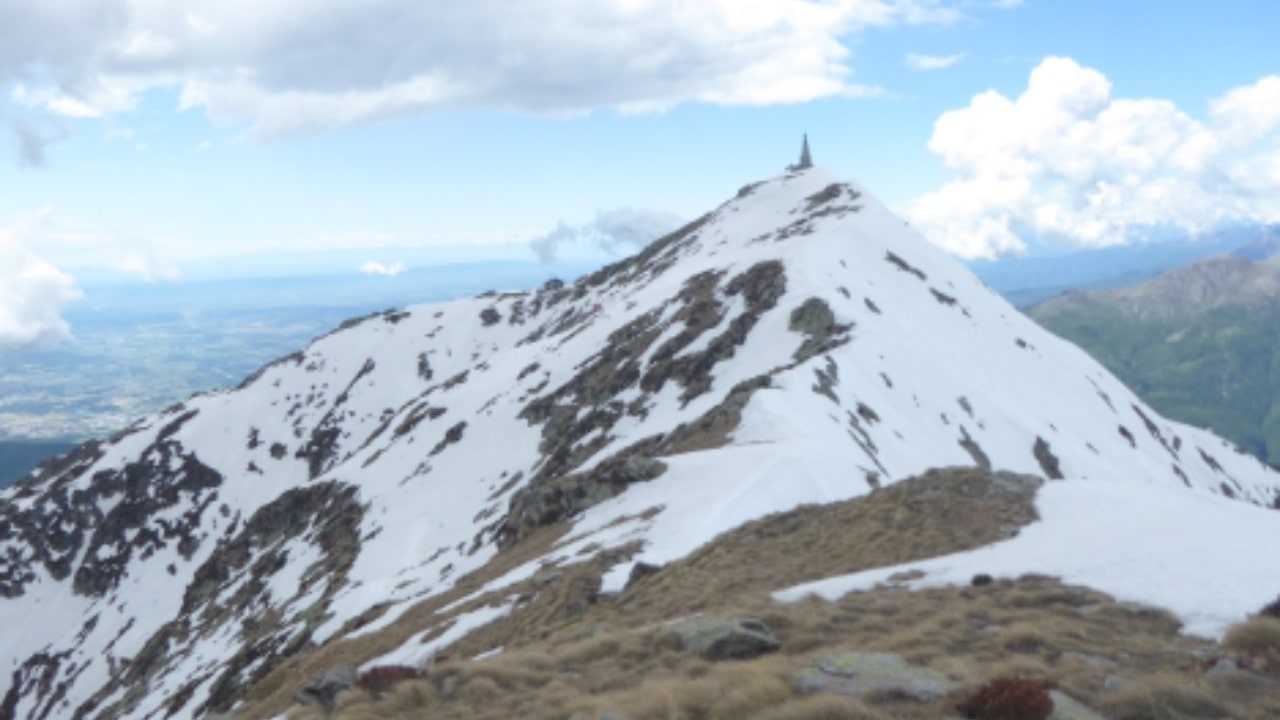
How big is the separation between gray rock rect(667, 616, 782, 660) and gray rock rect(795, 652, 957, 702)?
170 cm

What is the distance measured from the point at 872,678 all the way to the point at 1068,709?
2453 millimetres

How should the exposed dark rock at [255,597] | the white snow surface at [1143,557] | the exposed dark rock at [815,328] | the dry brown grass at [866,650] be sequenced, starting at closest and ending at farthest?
the dry brown grass at [866,650] → the white snow surface at [1143,557] → the exposed dark rock at [255,597] → the exposed dark rock at [815,328]

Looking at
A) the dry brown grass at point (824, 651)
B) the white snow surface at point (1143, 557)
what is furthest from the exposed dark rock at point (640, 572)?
the white snow surface at point (1143, 557)

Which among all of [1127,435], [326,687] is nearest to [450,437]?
[326,687]

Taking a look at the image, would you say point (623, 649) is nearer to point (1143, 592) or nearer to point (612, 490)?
point (1143, 592)

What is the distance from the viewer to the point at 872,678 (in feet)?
34.3

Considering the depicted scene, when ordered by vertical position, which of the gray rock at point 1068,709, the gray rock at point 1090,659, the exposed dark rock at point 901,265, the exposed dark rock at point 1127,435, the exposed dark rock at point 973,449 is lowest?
the exposed dark rock at point 1127,435

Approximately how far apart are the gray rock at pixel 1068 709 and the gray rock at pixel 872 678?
1252mm

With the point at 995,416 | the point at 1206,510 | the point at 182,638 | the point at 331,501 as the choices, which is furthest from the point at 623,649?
the point at 182,638

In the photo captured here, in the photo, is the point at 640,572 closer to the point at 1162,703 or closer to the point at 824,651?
the point at 824,651

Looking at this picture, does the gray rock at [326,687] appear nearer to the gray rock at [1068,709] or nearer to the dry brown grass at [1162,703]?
the gray rock at [1068,709]

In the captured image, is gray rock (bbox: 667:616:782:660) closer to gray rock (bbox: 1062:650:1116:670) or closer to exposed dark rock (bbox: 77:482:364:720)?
gray rock (bbox: 1062:650:1116:670)

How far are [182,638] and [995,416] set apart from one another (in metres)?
82.9

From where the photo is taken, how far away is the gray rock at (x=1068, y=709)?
8.78 m
